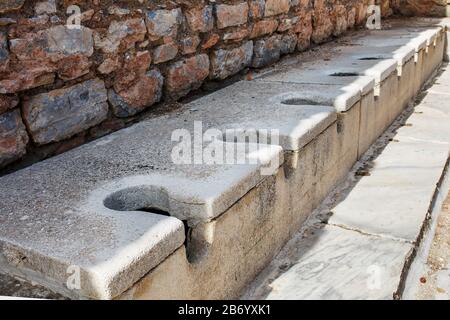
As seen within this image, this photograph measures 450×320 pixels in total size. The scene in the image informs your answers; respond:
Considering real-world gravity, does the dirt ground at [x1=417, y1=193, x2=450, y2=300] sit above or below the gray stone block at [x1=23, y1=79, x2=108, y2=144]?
below

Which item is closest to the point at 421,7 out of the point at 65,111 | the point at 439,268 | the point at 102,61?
the point at 439,268

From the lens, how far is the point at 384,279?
85.0 inches

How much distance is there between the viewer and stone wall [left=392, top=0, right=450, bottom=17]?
27.6ft

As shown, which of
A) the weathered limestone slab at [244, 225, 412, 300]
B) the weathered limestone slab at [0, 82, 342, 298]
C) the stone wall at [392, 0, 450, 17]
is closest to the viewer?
the weathered limestone slab at [0, 82, 342, 298]

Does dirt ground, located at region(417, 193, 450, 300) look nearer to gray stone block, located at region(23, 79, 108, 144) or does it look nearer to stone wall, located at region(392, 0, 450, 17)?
gray stone block, located at region(23, 79, 108, 144)

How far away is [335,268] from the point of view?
2281mm

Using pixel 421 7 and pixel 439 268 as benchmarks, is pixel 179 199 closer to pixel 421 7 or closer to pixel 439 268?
pixel 439 268

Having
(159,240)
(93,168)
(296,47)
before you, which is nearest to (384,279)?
(159,240)

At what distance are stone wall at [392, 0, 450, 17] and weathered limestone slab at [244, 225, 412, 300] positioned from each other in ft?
23.9

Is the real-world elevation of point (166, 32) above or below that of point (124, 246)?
above

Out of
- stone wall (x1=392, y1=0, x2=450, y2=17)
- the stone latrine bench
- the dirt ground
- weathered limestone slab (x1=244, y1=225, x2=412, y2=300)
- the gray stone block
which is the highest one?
stone wall (x1=392, y1=0, x2=450, y2=17)

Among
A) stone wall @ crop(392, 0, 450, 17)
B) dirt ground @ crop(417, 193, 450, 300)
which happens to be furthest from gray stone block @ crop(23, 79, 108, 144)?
stone wall @ crop(392, 0, 450, 17)

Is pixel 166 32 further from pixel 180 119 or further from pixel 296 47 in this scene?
pixel 296 47

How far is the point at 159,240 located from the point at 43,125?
43.5 inches
